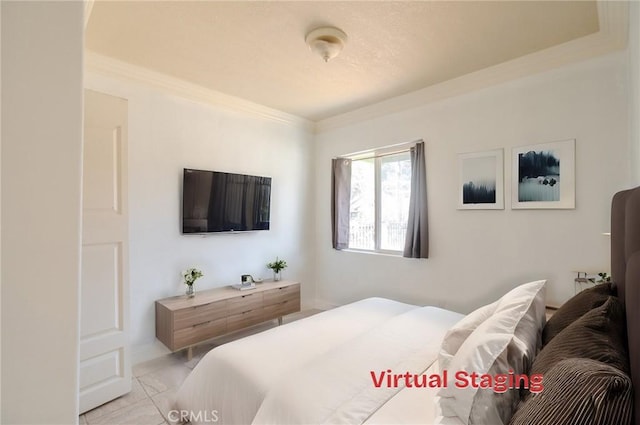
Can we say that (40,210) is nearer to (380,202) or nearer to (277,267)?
(277,267)

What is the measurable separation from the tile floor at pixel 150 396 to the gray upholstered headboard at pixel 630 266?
2.16 meters

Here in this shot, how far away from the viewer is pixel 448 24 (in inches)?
83.0

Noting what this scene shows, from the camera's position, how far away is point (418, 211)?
327cm

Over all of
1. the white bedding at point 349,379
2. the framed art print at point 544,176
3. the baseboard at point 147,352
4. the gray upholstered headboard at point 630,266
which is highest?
the framed art print at point 544,176

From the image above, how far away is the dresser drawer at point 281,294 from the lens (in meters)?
3.32

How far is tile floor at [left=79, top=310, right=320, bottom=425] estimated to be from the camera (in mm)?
1967

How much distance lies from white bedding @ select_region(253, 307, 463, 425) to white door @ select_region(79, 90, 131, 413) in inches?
60.3

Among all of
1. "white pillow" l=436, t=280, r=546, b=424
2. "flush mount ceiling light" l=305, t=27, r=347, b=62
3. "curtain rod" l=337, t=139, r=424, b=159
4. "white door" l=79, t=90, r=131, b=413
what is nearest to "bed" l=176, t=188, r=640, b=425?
"white pillow" l=436, t=280, r=546, b=424

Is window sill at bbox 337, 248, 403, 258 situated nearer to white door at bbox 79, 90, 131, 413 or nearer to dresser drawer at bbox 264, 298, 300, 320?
dresser drawer at bbox 264, 298, 300, 320

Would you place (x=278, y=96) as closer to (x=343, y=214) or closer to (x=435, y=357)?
(x=343, y=214)

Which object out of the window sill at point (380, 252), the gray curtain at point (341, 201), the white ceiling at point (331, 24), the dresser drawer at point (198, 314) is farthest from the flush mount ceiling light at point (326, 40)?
the dresser drawer at point (198, 314)

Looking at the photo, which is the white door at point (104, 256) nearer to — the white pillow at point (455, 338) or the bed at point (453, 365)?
the bed at point (453, 365)

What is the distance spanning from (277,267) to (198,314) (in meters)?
1.14

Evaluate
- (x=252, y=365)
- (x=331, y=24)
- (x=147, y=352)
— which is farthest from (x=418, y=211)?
(x=147, y=352)
